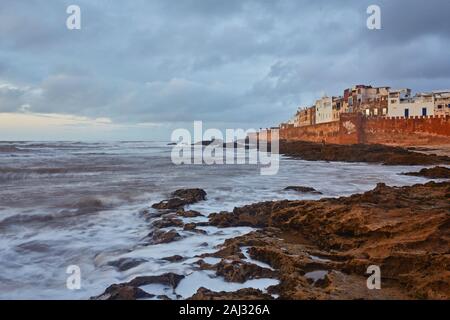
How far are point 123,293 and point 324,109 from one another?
67883 millimetres

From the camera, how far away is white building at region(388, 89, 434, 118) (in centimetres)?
4288

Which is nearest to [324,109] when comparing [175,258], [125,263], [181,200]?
[181,200]

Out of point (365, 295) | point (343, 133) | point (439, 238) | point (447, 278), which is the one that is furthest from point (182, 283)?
point (343, 133)

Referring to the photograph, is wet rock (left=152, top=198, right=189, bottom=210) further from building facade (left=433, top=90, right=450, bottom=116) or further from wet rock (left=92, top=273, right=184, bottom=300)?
building facade (left=433, top=90, right=450, bottom=116)

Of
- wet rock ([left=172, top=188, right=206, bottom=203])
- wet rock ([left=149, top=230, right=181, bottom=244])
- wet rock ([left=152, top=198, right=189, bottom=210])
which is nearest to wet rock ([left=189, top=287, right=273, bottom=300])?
wet rock ([left=149, top=230, right=181, bottom=244])

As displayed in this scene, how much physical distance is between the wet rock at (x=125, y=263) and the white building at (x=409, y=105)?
45734mm

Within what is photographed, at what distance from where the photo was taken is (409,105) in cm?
4466

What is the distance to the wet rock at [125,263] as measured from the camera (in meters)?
4.38

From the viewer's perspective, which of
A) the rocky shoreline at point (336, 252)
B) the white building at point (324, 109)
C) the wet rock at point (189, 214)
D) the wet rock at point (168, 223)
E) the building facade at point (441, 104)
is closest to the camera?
the rocky shoreline at point (336, 252)

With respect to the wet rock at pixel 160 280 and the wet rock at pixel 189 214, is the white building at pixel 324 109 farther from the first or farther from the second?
the wet rock at pixel 160 280

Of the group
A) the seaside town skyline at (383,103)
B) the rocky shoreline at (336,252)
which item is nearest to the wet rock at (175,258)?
the rocky shoreline at (336,252)

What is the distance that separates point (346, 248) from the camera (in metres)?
4.50

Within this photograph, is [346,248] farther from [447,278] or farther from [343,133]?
[343,133]
